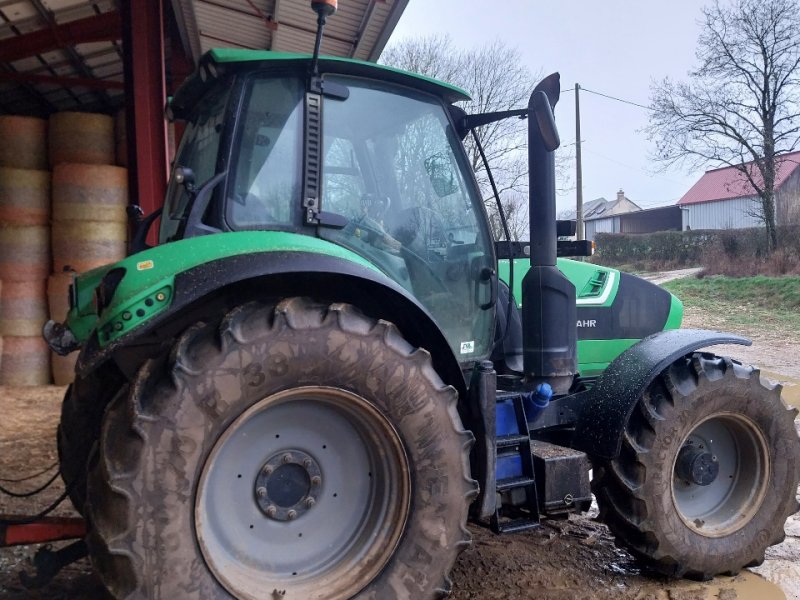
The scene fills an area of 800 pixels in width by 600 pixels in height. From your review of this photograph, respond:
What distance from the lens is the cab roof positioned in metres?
2.90

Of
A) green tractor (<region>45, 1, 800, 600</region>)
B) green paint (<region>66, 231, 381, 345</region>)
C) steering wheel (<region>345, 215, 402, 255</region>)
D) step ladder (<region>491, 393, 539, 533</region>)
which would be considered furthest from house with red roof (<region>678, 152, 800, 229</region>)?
green paint (<region>66, 231, 381, 345</region>)

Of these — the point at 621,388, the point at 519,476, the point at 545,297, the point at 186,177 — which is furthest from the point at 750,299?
the point at 186,177

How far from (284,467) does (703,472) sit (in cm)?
210

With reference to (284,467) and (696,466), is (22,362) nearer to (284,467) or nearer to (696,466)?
(284,467)

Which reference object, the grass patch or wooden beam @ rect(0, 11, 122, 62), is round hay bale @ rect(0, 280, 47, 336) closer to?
wooden beam @ rect(0, 11, 122, 62)

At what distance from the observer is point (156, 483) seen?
2248 millimetres

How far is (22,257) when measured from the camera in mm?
8367

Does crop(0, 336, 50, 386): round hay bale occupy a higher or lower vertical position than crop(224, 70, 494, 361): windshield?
lower

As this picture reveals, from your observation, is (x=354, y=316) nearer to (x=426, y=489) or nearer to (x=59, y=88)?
(x=426, y=489)

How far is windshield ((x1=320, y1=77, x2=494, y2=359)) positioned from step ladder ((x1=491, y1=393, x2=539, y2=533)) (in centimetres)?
35

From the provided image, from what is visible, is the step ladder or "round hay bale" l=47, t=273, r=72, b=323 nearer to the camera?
the step ladder

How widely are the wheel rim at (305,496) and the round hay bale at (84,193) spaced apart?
6.65m

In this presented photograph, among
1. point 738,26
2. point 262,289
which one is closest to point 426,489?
point 262,289

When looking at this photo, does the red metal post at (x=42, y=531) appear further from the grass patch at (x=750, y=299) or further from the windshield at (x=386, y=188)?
the grass patch at (x=750, y=299)
